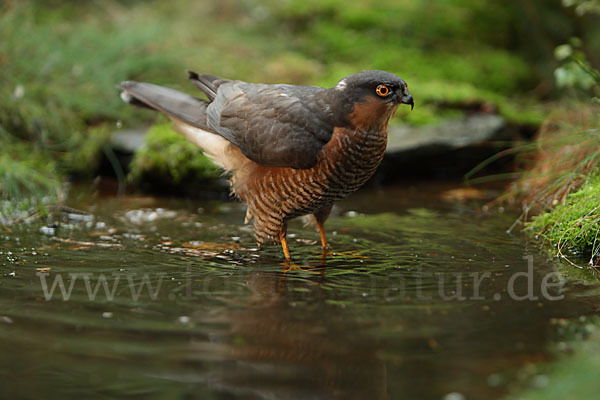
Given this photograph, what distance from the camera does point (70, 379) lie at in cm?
238

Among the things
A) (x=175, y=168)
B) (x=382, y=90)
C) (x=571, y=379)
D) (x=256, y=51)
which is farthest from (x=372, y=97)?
(x=256, y=51)

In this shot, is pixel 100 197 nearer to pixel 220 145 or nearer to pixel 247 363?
pixel 220 145

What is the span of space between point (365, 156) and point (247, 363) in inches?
67.3

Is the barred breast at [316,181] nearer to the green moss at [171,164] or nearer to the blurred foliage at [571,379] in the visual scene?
the blurred foliage at [571,379]

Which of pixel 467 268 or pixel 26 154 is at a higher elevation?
pixel 26 154

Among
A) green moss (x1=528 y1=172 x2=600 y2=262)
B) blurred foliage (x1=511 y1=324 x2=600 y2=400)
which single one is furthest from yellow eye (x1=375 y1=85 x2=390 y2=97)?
blurred foliage (x1=511 y1=324 x2=600 y2=400)

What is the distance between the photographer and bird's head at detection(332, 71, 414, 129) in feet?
12.1

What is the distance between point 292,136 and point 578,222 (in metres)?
1.82

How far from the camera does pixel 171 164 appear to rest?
239 inches

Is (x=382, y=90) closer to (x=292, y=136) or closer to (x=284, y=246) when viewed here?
(x=292, y=136)


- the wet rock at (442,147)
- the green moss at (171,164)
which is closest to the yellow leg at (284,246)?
the green moss at (171,164)

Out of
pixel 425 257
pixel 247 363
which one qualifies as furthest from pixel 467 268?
pixel 247 363

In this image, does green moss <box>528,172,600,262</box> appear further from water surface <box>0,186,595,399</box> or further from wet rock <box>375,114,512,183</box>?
wet rock <box>375,114,512,183</box>

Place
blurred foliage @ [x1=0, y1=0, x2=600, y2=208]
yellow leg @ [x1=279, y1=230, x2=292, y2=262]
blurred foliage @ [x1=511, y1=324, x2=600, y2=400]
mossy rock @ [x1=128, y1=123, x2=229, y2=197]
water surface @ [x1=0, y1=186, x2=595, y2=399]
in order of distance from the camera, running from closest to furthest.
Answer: blurred foliage @ [x1=511, y1=324, x2=600, y2=400]
water surface @ [x1=0, y1=186, x2=595, y2=399]
yellow leg @ [x1=279, y1=230, x2=292, y2=262]
mossy rock @ [x1=128, y1=123, x2=229, y2=197]
blurred foliage @ [x1=0, y1=0, x2=600, y2=208]
